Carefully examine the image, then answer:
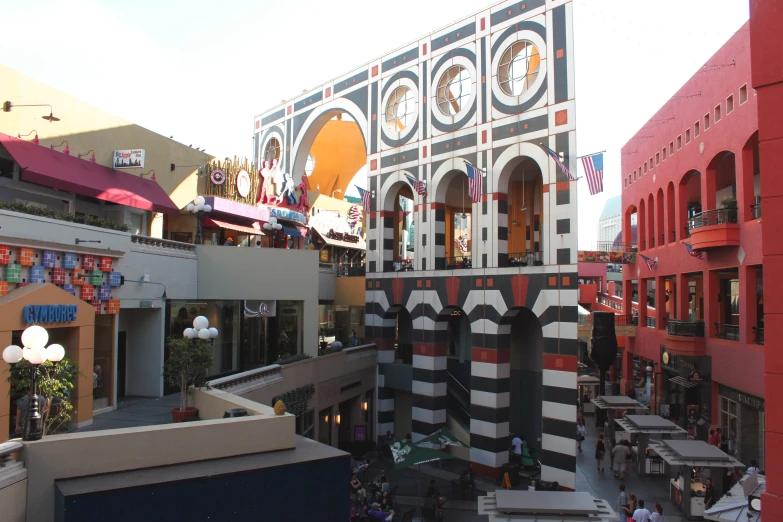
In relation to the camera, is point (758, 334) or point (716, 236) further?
point (716, 236)

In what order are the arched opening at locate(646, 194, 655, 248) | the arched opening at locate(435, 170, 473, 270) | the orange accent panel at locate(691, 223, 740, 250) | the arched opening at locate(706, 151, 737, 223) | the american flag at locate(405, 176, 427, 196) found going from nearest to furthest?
the orange accent panel at locate(691, 223, 740, 250), the arched opening at locate(706, 151, 737, 223), the arched opening at locate(435, 170, 473, 270), the american flag at locate(405, 176, 427, 196), the arched opening at locate(646, 194, 655, 248)

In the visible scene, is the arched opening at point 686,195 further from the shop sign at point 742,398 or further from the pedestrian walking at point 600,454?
the pedestrian walking at point 600,454

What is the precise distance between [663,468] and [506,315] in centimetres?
840

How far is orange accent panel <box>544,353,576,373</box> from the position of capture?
20812 mm

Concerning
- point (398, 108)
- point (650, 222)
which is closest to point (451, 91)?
point (398, 108)

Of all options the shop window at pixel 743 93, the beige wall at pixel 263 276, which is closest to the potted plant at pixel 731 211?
the shop window at pixel 743 93

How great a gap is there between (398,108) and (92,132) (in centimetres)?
1379

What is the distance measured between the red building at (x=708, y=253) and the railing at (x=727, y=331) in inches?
1.7

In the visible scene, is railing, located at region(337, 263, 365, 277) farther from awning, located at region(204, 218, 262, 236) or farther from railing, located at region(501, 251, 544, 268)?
railing, located at region(501, 251, 544, 268)

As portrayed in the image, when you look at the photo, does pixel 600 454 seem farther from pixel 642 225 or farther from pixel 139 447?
pixel 139 447

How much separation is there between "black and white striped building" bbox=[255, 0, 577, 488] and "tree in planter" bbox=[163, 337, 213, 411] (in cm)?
1256

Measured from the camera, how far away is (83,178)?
18891mm

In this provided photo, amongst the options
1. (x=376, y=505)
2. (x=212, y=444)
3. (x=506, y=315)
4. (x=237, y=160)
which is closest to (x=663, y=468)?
(x=506, y=315)

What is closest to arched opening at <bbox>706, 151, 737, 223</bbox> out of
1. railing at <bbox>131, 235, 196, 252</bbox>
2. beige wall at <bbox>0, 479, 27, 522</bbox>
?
railing at <bbox>131, 235, 196, 252</bbox>
